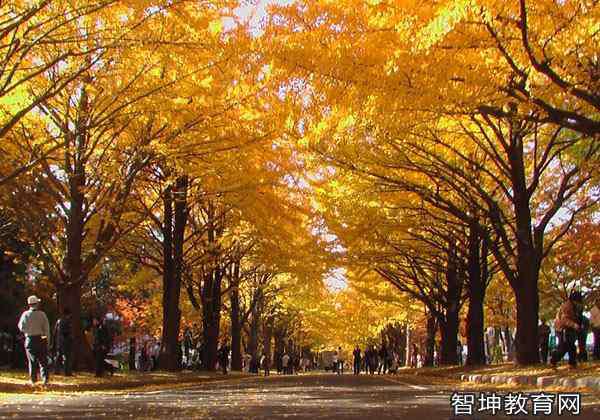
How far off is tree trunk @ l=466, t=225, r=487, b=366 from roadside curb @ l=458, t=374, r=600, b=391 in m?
6.72

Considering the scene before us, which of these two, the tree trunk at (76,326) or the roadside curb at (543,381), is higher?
the tree trunk at (76,326)

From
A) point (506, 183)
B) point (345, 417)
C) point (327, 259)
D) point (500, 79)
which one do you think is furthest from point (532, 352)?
point (345, 417)

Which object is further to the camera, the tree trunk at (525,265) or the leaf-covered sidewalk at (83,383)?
the tree trunk at (525,265)

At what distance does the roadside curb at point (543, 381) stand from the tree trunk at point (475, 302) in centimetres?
672

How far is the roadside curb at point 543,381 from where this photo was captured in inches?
436

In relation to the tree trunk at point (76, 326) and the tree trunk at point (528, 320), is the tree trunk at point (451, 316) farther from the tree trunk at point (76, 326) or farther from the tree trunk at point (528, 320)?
the tree trunk at point (76, 326)

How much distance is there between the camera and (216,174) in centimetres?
1697

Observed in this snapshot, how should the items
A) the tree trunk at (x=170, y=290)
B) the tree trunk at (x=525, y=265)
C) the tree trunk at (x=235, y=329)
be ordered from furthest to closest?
the tree trunk at (x=235, y=329) < the tree trunk at (x=170, y=290) < the tree trunk at (x=525, y=265)

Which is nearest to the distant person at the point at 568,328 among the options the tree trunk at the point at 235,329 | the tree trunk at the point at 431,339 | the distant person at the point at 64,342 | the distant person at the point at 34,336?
the distant person at the point at 34,336

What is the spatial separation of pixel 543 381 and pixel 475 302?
1097 cm

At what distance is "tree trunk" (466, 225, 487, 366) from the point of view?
23.2 metres

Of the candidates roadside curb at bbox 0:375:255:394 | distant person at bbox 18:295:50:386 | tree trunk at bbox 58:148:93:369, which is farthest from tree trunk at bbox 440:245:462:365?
distant person at bbox 18:295:50:386

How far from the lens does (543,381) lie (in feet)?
41.5

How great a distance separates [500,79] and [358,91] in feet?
5.67
